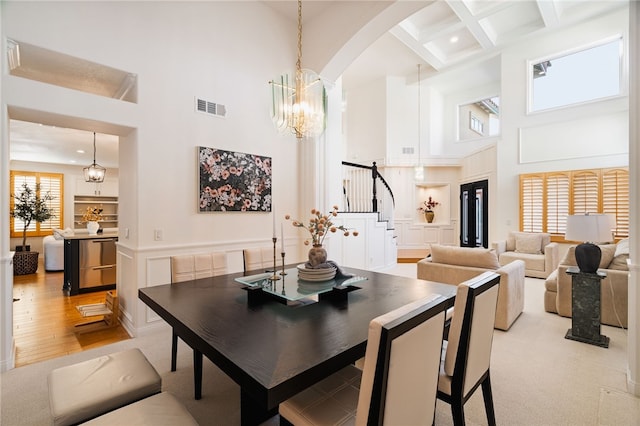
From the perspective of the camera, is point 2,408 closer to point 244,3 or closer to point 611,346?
point 244,3

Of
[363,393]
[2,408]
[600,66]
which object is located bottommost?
[2,408]

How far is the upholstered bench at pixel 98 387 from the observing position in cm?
131

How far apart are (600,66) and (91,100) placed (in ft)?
28.6

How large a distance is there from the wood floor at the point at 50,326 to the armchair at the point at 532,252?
21.5ft

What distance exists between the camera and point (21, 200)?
7.04 metres

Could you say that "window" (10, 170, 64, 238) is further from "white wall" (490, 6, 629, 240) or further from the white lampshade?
"white wall" (490, 6, 629, 240)

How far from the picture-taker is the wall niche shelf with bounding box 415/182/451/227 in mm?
9047

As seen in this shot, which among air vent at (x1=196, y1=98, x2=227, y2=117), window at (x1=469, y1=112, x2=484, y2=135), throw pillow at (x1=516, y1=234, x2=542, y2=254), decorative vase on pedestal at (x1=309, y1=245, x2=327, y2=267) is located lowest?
throw pillow at (x1=516, y1=234, x2=542, y2=254)

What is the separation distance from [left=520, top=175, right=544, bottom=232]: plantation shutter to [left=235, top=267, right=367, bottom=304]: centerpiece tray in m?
6.25

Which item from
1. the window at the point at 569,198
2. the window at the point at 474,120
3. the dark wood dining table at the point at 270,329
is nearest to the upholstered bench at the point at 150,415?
the dark wood dining table at the point at 270,329

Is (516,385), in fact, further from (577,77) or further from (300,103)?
(577,77)

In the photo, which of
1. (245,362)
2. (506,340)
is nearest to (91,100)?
(245,362)

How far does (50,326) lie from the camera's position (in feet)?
11.4

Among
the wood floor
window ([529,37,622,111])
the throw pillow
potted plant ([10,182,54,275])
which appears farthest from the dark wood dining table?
window ([529,37,622,111])
